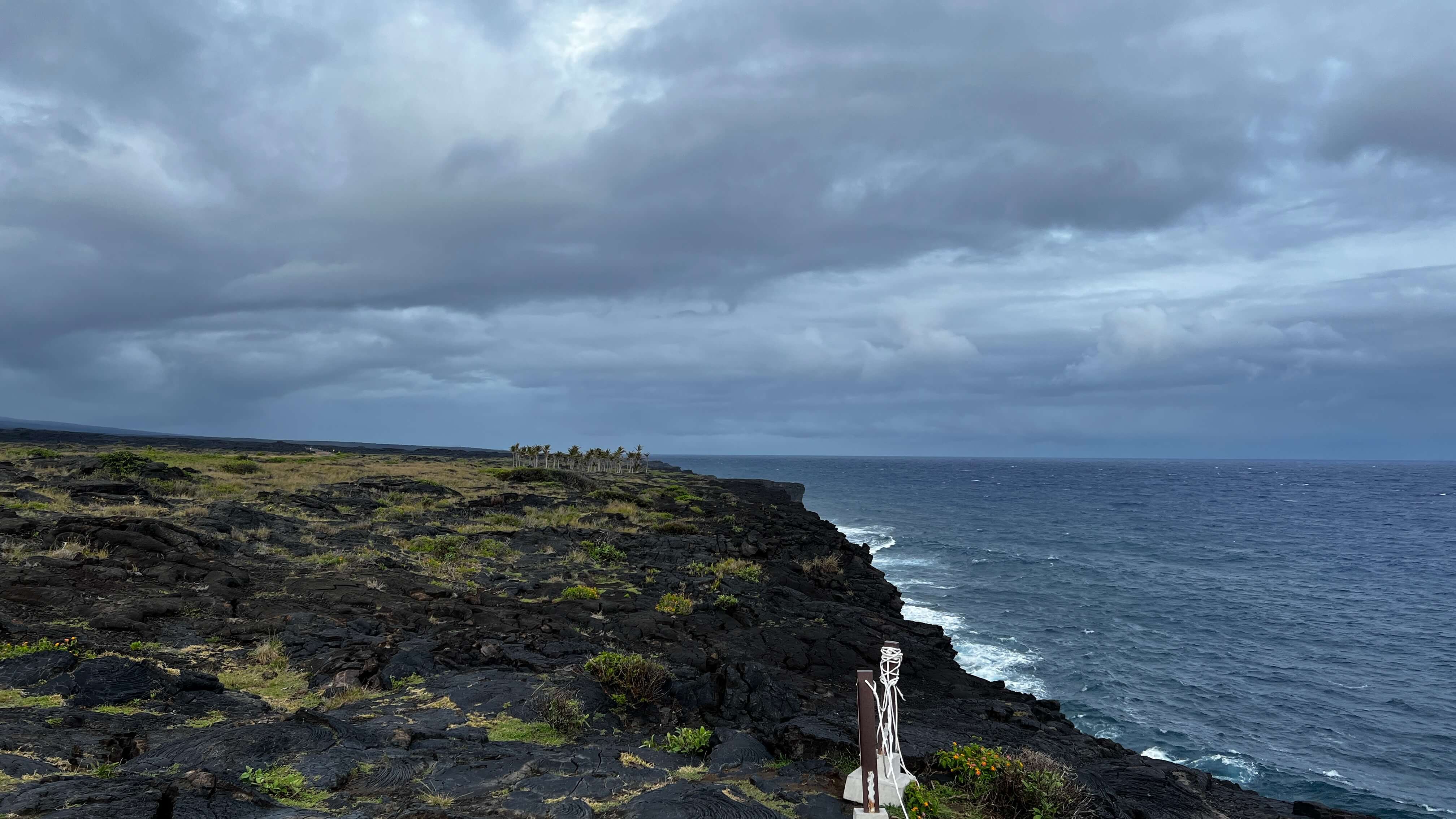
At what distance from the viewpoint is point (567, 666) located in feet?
50.5

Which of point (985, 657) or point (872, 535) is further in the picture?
point (872, 535)

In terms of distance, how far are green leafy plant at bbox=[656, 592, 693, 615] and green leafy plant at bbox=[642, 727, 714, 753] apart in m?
9.60

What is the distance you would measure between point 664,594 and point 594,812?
14.8 meters

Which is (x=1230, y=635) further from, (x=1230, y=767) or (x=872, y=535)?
(x=872, y=535)

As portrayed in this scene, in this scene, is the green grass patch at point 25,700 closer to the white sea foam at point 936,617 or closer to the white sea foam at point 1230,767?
the white sea foam at point 1230,767

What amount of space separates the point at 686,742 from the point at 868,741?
3.98 meters

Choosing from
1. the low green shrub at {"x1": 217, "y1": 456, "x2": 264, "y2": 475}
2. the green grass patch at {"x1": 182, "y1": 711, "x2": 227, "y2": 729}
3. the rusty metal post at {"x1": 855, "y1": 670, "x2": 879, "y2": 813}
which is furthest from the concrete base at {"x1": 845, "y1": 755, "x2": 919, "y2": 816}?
the low green shrub at {"x1": 217, "y1": 456, "x2": 264, "y2": 475}

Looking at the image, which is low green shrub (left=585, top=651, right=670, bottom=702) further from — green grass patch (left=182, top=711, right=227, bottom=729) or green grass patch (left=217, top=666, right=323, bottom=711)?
green grass patch (left=182, top=711, right=227, bottom=729)

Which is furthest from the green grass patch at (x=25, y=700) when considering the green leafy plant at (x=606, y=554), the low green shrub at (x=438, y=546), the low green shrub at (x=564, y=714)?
the green leafy plant at (x=606, y=554)

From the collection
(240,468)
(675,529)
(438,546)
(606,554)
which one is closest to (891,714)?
(606,554)

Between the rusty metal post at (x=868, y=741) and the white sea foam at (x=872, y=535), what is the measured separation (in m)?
58.4

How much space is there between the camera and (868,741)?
8.78 metres

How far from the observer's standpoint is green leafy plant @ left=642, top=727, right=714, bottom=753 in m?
11.5

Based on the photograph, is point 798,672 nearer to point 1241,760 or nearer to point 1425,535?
point 1241,760
